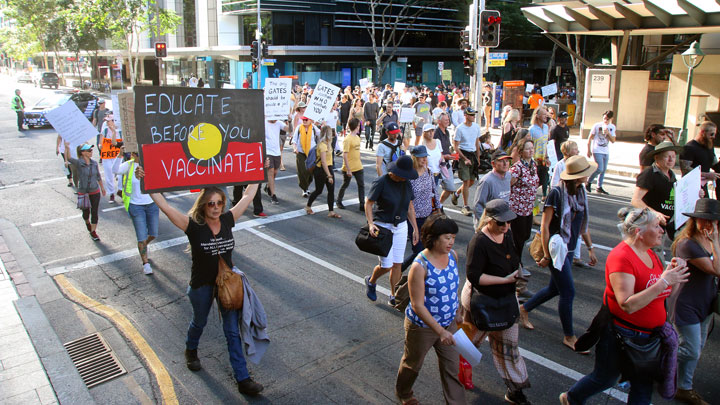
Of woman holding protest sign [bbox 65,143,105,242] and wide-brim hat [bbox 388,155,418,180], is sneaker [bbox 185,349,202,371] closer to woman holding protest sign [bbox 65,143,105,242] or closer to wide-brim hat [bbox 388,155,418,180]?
wide-brim hat [bbox 388,155,418,180]

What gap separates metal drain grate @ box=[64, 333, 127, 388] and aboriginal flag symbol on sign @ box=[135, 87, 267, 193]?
6.34 feet

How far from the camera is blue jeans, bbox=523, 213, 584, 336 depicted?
17.3ft

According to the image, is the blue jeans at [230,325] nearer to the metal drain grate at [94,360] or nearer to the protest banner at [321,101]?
the metal drain grate at [94,360]

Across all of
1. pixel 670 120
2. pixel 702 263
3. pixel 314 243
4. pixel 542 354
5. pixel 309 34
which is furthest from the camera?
pixel 309 34

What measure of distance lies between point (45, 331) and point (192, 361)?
80.0 inches

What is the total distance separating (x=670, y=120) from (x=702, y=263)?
59.7 feet

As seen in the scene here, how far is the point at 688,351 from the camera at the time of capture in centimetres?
446

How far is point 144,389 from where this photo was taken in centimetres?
493

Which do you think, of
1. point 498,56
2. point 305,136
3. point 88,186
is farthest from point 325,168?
point 498,56

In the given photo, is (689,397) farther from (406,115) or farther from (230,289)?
(406,115)

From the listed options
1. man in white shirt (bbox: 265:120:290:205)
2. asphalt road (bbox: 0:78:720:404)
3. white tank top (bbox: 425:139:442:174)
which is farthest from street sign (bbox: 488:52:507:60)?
white tank top (bbox: 425:139:442:174)

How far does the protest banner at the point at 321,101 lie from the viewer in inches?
455

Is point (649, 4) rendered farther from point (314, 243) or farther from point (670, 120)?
point (314, 243)

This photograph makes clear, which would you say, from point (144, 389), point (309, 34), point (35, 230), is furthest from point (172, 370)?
point (309, 34)
